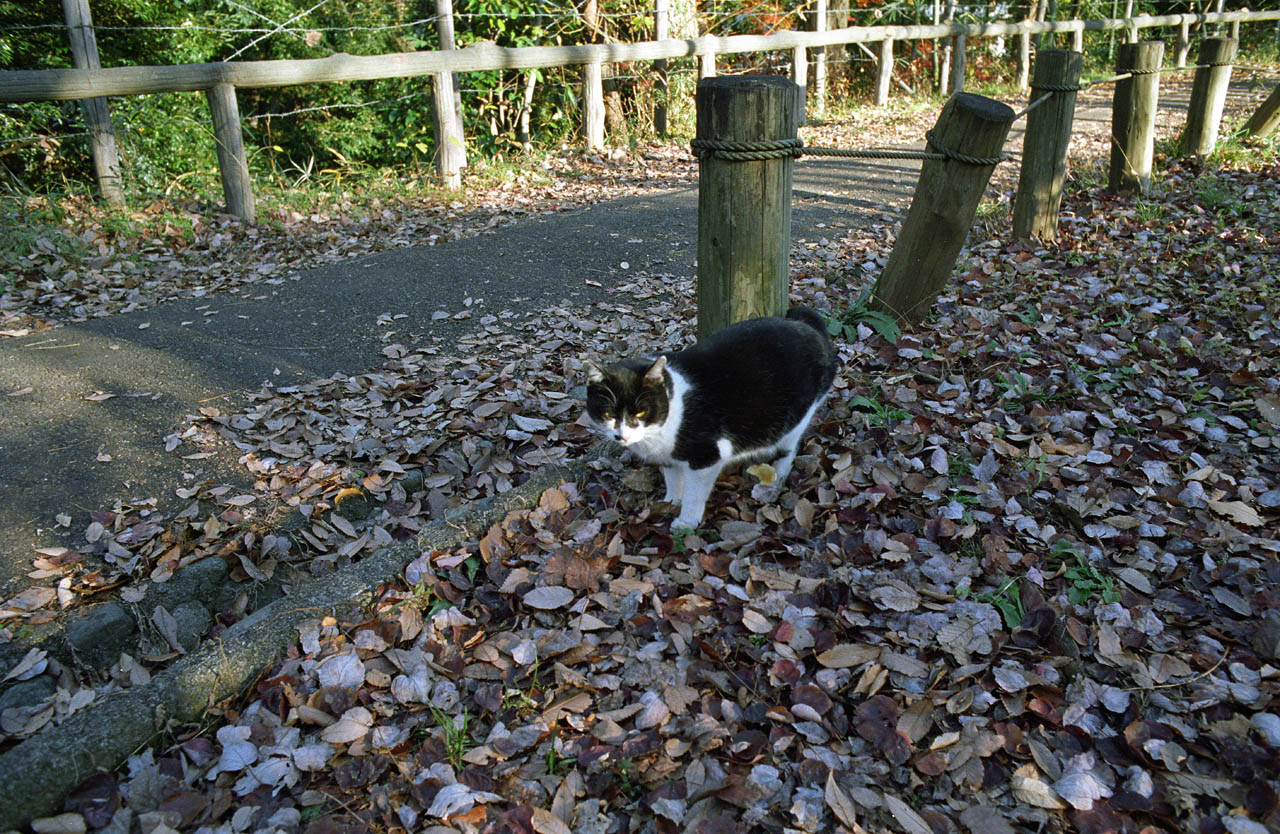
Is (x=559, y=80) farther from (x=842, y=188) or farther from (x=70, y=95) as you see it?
(x=70, y=95)

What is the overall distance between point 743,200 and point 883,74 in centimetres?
1294

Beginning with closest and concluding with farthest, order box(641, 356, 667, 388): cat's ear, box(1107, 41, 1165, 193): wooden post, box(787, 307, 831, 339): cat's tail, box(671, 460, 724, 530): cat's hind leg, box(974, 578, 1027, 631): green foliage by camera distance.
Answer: box(974, 578, 1027, 631): green foliage, box(641, 356, 667, 388): cat's ear, box(671, 460, 724, 530): cat's hind leg, box(787, 307, 831, 339): cat's tail, box(1107, 41, 1165, 193): wooden post

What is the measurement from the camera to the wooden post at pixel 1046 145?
17.3ft

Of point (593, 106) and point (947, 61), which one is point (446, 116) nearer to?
point (593, 106)

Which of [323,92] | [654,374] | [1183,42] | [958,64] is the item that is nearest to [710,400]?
[654,374]

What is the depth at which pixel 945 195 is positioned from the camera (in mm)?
4168

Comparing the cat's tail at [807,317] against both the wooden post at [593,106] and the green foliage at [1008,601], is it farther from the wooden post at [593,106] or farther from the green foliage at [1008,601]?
the wooden post at [593,106]

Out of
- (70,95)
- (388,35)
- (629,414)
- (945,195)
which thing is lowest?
(629,414)

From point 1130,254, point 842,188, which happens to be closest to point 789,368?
point 1130,254

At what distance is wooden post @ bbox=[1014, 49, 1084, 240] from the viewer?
207 inches

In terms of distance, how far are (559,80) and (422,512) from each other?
377 inches

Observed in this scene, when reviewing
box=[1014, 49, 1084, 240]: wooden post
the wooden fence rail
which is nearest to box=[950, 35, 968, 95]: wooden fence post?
the wooden fence rail

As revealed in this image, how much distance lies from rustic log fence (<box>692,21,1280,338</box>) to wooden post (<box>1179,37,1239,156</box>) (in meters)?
3.04

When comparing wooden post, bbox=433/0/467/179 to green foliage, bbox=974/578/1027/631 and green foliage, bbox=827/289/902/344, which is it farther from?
green foliage, bbox=974/578/1027/631
